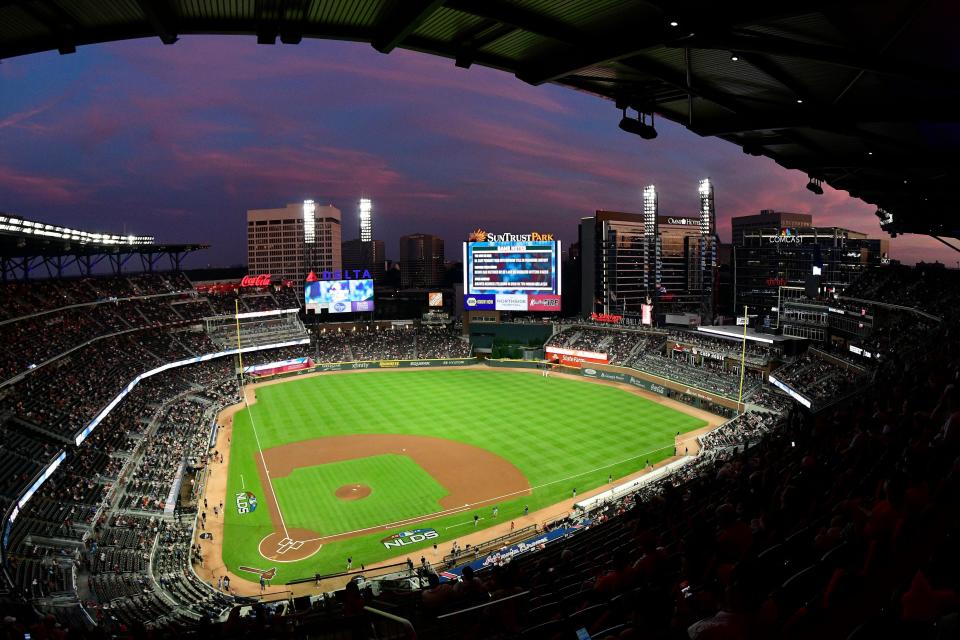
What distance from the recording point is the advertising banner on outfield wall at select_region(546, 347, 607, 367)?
201ft

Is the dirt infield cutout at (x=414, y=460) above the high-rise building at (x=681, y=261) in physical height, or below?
below

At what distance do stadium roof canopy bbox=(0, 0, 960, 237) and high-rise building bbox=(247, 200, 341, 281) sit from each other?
450ft

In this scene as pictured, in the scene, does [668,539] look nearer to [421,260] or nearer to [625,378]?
[625,378]

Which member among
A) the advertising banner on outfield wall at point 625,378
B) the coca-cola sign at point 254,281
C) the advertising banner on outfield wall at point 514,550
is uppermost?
the coca-cola sign at point 254,281

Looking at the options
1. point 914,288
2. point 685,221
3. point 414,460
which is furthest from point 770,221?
point 414,460

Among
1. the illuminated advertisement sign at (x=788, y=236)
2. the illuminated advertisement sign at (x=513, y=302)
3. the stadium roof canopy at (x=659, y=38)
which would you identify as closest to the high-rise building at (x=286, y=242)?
the illuminated advertisement sign at (x=513, y=302)

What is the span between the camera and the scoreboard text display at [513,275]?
64.8m

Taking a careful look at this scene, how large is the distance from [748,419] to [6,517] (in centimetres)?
3997

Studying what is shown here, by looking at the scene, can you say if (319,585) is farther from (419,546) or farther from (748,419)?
(748,419)

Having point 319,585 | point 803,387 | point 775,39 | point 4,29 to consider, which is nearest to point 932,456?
point 775,39

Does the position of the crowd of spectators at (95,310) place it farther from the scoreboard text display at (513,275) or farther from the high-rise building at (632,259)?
the high-rise building at (632,259)

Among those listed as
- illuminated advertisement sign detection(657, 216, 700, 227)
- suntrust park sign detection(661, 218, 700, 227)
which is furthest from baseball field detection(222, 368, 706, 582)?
suntrust park sign detection(661, 218, 700, 227)

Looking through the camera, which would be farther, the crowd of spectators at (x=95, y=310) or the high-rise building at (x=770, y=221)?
the high-rise building at (x=770, y=221)

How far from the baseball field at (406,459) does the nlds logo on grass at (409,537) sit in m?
0.05
